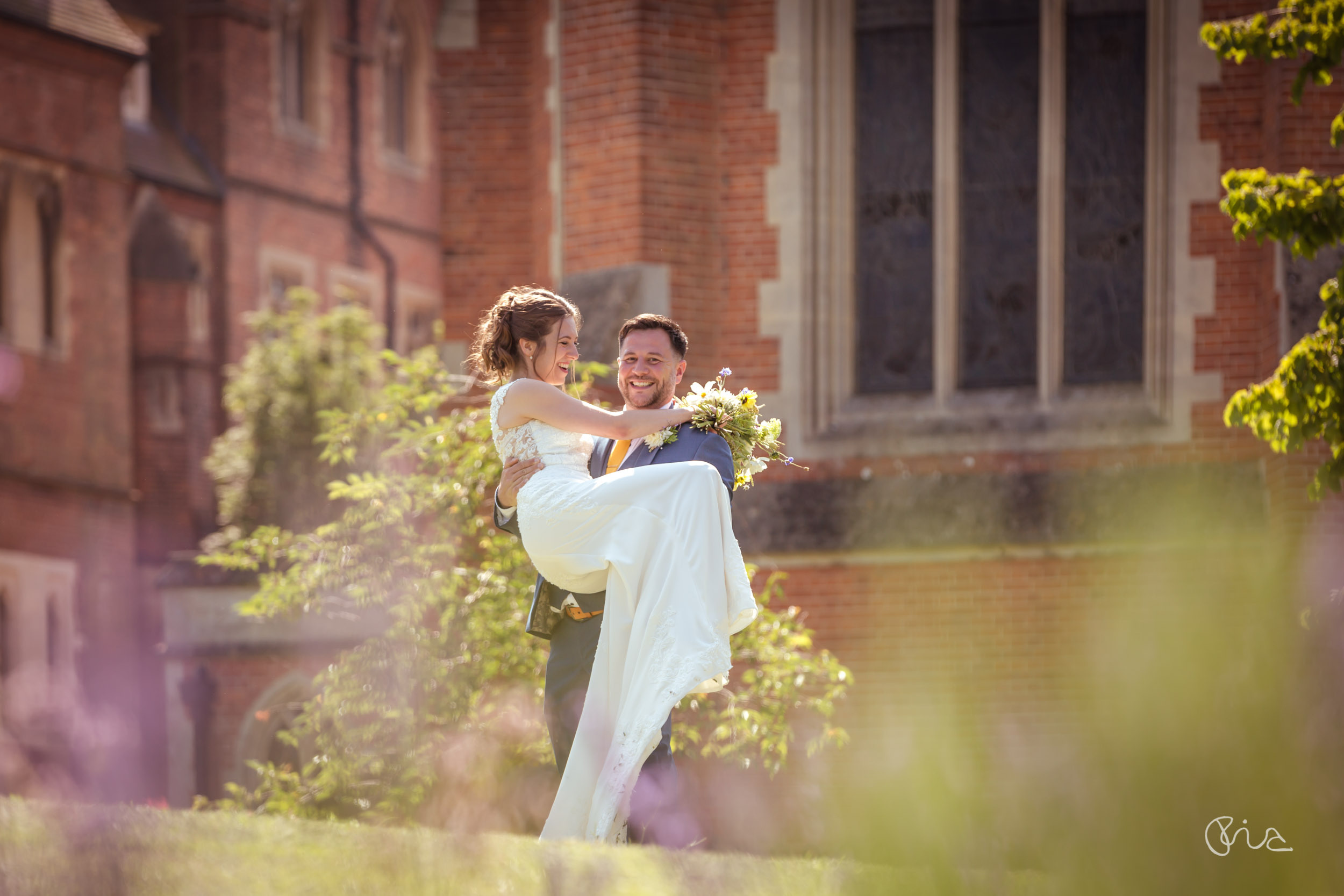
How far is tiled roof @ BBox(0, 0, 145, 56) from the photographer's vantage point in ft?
74.7

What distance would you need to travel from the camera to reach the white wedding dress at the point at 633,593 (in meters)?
4.46

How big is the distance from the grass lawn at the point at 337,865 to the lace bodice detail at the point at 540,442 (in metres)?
1.39

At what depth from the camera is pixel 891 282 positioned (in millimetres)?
9430

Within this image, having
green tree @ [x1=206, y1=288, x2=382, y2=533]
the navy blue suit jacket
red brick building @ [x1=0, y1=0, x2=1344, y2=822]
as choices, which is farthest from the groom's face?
green tree @ [x1=206, y1=288, x2=382, y2=533]

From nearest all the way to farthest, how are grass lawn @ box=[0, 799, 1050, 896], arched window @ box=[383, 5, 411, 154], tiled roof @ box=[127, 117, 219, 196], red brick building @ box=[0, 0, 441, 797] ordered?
grass lawn @ box=[0, 799, 1050, 896]
red brick building @ box=[0, 0, 441, 797]
tiled roof @ box=[127, 117, 219, 196]
arched window @ box=[383, 5, 411, 154]

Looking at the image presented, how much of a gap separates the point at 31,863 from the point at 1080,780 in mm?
2147

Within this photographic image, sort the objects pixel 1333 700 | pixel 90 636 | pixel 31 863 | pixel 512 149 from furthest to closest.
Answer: pixel 90 636, pixel 512 149, pixel 31 863, pixel 1333 700

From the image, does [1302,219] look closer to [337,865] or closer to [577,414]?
[577,414]

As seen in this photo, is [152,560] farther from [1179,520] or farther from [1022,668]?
[1179,520]

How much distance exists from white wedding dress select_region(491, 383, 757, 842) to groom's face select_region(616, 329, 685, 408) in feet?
0.79

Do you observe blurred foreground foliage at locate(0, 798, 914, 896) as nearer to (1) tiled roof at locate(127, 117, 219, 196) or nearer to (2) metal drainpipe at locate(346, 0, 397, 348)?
(1) tiled roof at locate(127, 117, 219, 196)

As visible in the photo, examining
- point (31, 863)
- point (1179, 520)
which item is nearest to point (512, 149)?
point (31, 863)

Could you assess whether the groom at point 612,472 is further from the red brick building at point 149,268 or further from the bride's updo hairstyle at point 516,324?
the red brick building at point 149,268

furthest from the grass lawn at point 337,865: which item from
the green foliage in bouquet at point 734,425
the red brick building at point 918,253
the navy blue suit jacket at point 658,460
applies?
the red brick building at point 918,253
